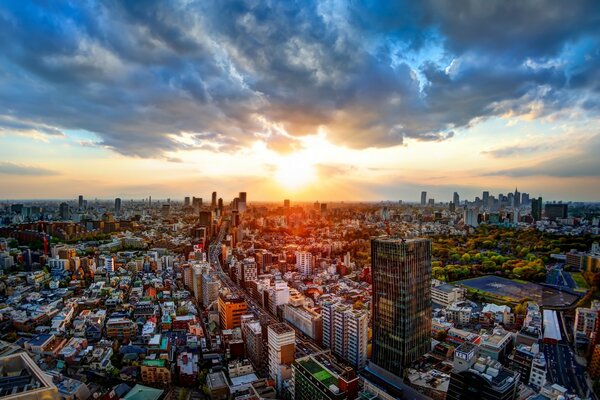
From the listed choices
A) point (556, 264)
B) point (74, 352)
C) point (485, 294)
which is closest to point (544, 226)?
point (556, 264)

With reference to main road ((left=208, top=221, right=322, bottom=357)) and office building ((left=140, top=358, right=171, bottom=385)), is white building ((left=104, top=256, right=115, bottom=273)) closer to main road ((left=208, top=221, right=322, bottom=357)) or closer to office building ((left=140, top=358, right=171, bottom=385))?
main road ((left=208, top=221, right=322, bottom=357))

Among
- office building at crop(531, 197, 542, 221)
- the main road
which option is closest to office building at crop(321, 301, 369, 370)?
the main road

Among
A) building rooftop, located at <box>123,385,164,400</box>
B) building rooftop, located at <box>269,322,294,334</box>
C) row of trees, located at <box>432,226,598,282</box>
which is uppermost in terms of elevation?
row of trees, located at <box>432,226,598,282</box>

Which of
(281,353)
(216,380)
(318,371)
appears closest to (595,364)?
(318,371)

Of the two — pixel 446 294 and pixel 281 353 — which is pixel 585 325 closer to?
pixel 446 294

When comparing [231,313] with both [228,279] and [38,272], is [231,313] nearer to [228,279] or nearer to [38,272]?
[228,279]

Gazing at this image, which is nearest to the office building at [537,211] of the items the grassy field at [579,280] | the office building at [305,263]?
the grassy field at [579,280]
